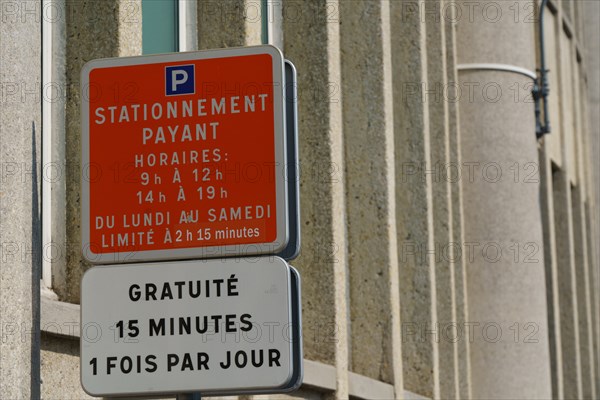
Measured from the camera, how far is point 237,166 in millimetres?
4875

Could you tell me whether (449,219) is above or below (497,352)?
above

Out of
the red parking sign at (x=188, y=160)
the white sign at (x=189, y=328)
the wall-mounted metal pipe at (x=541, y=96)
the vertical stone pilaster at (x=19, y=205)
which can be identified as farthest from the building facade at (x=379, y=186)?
the white sign at (x=189, y=328)

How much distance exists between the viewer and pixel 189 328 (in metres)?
4.80

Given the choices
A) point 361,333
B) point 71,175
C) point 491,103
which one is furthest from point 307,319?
point 491,103

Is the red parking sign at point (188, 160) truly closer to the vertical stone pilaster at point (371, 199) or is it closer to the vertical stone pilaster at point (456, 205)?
the vertical stone pilaster at point (371, 199)

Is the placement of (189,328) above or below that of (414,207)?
below

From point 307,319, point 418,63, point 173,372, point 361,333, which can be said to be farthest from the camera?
point 418,63

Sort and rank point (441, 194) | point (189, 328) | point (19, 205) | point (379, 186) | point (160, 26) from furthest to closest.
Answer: point (441, 194) < point (379, 186) < point (160, 26) < point (19, 205) < point (189, 328)

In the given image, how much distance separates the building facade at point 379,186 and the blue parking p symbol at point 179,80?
47.9 inches

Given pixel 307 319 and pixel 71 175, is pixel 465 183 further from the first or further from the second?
pixel 71 175

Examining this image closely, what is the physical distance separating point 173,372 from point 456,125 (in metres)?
12.4

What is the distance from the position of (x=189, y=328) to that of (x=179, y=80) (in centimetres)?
90

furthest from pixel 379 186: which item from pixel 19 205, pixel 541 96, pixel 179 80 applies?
pixel 179 80

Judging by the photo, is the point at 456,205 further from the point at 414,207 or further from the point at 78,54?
the point at 78,54
